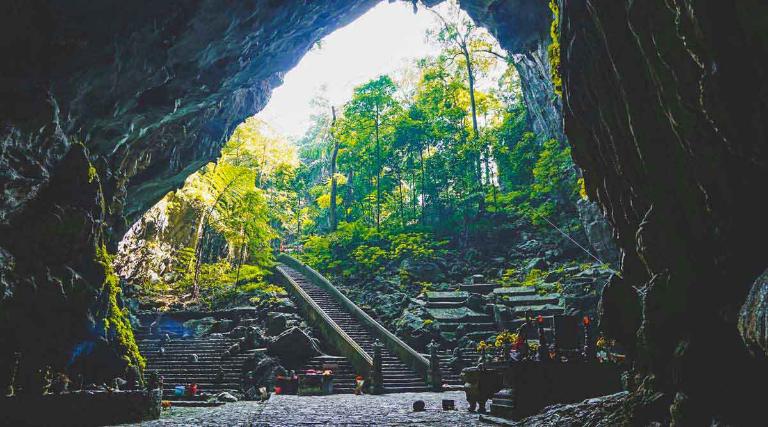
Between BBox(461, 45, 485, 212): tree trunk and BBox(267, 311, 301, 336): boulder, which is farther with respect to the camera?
BBox(461, 45, 485, 212): tree trunk

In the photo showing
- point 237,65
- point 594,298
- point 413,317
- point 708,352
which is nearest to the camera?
point 708,352

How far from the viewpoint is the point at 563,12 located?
823 cm

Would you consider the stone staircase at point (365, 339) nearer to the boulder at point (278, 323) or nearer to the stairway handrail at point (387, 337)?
the stairway handrail at point (387, 337)

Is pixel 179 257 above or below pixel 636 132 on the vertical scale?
above

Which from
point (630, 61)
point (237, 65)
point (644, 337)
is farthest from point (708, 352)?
point (237, 65)

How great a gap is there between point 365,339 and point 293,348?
12.3ft

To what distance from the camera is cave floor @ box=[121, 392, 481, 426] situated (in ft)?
32.7

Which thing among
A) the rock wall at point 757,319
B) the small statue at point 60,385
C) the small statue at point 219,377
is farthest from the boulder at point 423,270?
the rock wall at point 757,319

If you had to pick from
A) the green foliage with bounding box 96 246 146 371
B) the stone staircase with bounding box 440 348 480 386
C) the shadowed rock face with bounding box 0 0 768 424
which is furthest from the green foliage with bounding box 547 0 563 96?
the green foliage with bounding box 96 246 146 371

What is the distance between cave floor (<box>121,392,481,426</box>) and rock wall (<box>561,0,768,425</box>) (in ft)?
16.0

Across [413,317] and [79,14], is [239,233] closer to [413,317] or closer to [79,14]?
[413,317]

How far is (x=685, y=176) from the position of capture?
19.1ft

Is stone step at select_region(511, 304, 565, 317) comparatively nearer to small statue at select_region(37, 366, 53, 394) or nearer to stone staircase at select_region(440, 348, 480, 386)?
stone staircase at select_region(440, 348, 480, 386)

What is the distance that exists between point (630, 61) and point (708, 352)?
163 inches
